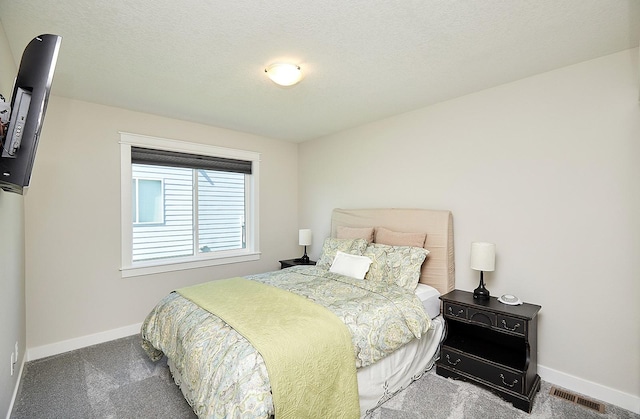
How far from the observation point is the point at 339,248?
11.3ft

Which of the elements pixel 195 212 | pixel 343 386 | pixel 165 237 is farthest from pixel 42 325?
pixel 343 386

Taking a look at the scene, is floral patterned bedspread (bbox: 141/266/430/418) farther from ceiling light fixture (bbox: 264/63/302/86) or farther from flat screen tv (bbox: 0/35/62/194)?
ceiling light fixture (bbox: 264/63/302/86)

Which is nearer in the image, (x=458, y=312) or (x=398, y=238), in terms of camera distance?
(x=458, y=312)

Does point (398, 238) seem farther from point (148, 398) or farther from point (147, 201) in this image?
point (147, 201)

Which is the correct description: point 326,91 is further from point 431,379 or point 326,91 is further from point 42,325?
point 42,325

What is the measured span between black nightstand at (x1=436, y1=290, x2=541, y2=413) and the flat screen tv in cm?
293

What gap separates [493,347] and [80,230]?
4.06 m

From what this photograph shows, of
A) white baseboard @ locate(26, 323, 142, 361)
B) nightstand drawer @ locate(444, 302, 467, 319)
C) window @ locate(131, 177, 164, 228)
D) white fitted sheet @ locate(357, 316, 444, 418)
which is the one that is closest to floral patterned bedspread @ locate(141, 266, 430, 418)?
white fitted sheet @ locate(357, 316, 444, 418)

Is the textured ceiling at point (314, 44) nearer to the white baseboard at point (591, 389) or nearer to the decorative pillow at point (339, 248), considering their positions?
the decorative pillow at point (339, 248)

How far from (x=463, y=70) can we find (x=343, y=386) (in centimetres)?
249

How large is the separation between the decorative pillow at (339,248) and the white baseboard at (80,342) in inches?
87.9

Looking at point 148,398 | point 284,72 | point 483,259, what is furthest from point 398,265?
point 148,398

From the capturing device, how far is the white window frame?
3.34m

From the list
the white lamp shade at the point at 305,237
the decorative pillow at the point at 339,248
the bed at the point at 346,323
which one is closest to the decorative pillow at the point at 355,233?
the bed at the point at 346,323
